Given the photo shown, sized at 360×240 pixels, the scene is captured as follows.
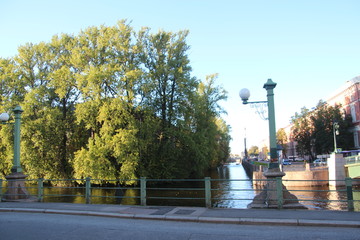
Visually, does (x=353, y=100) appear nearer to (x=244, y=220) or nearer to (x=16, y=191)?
(x=244, y=220)

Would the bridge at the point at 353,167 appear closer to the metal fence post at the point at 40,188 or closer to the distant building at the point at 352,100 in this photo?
the distant building at the point at 352,100

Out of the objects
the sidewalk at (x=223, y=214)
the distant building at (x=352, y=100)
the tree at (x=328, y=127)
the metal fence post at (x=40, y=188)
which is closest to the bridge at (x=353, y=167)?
the distant building at (x=352, y=100)

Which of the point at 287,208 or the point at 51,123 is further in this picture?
the point at 51,123

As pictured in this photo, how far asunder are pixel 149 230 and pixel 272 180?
14.8 ft

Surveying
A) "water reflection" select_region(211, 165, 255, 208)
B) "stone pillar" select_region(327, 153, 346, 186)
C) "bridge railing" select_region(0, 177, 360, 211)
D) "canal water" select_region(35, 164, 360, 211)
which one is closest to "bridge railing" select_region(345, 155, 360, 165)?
"stone pillar" select_region(327, 153, 346, 186)

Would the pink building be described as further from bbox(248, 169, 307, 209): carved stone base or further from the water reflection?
bbox(248, 169, 307, 209): carved stone base

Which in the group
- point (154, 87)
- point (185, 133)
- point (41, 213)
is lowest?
point (41, 213)

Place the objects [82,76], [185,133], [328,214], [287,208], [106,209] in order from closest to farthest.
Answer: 1. [328,214]
2. [287,208]
3. [106,209]
4. [82,76]
5. [185,133]

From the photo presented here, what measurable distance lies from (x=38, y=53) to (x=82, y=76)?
443 inches

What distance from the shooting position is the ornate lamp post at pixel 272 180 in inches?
359

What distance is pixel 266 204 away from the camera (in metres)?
9.29

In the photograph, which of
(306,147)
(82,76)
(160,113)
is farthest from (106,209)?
(306,147)

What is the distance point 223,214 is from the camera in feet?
27.2

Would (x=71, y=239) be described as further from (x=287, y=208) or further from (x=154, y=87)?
(x=154, y=87)
